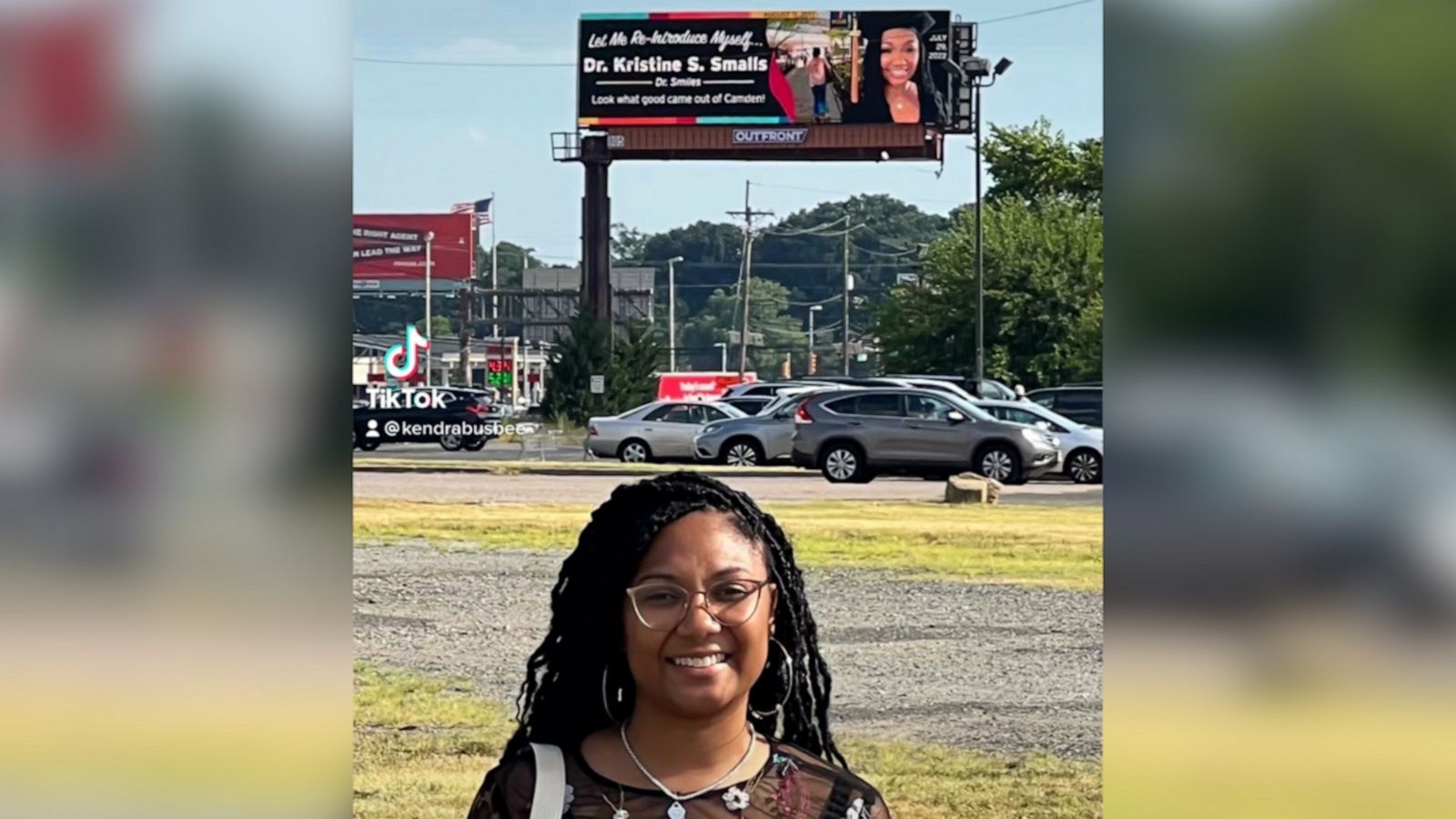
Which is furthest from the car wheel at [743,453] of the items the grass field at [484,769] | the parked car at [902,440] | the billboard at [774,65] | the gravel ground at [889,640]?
the billboard at [774,65]

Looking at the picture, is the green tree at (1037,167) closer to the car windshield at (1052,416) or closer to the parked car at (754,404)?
the car windshield at (1052,416)

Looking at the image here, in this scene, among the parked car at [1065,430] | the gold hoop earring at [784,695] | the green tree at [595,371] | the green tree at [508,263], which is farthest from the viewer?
the green tree at [595,371]

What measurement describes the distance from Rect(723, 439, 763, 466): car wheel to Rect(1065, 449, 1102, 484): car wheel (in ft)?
6.59

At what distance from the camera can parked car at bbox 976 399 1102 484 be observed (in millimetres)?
8258

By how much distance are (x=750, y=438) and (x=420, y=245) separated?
2880 millimetres

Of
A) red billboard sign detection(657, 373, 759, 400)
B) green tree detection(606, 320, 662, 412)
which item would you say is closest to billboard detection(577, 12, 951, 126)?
red billboard sign detection(657, 373, 759, 400)

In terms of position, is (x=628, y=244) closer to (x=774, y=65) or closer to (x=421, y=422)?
(x=774, y=65)

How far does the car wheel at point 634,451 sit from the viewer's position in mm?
8461

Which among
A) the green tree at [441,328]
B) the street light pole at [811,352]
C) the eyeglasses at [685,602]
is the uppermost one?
the green tree at [441,328]

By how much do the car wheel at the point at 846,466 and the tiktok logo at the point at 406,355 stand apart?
228cm

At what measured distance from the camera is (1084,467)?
347 inches

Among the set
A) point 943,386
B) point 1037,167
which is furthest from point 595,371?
point 1037,167
